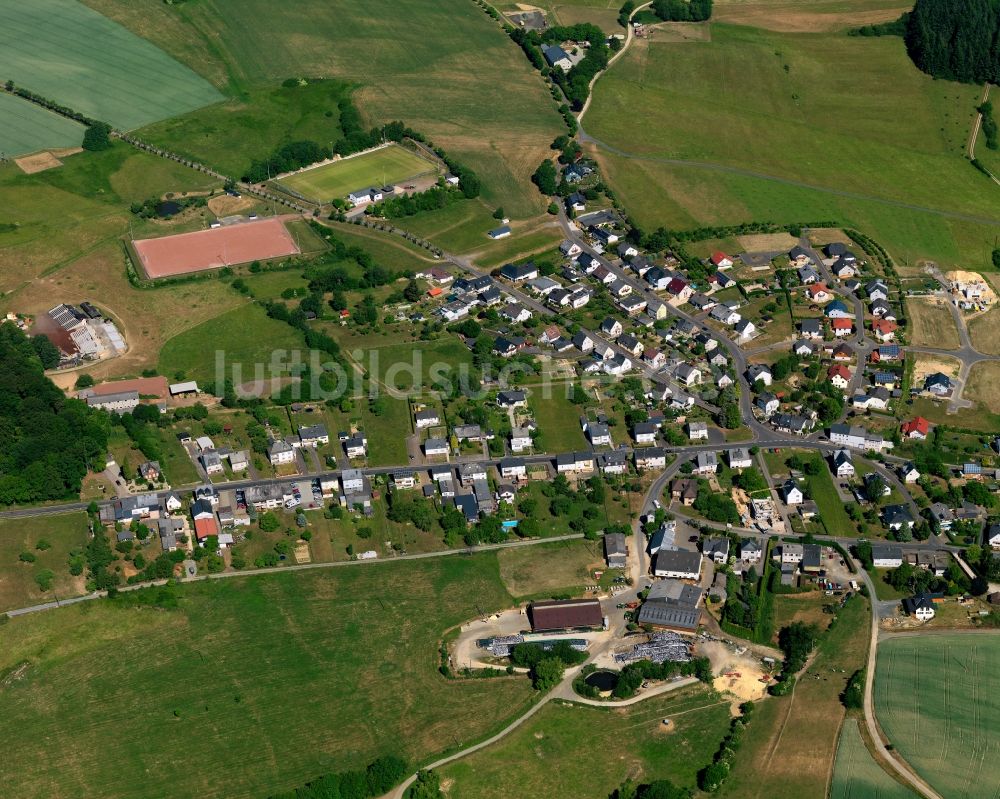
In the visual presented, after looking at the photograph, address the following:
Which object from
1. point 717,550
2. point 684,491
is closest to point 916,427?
point 684,491

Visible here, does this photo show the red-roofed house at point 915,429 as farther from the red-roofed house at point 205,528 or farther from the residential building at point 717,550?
the red-roofed house at point 205,528

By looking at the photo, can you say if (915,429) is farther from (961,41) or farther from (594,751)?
(961,41)

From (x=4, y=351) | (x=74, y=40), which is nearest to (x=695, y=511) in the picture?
(x=4, y=351)

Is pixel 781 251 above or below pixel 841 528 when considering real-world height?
above

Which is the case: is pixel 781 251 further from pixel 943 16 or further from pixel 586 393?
pixel 943 16

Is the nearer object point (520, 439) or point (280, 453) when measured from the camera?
point (280, 453)

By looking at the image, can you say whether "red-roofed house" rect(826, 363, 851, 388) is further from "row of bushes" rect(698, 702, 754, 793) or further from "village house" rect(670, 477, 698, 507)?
"row of bushes" rect(698, 702, 754, 793)

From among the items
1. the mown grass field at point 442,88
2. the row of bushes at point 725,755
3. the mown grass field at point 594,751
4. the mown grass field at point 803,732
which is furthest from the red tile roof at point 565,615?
the mown grass field at point 442,88
